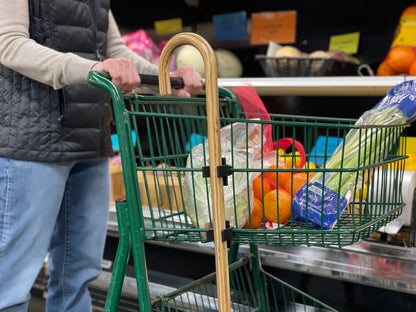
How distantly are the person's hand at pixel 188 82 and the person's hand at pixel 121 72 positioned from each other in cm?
25

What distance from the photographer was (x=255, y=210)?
45.0 inches

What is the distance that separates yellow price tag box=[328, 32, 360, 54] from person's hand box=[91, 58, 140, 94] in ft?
4.84

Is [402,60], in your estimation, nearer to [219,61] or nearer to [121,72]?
[219,61]

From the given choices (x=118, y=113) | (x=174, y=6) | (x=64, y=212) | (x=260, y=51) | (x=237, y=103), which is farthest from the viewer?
(x=174, y=6)

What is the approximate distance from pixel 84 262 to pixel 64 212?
0.19 metres

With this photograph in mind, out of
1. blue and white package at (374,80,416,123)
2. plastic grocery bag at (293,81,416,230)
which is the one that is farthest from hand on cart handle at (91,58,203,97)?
blue and white package at (374,80,416,123)

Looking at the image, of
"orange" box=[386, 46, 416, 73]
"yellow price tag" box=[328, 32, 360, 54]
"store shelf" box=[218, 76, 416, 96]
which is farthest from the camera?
"yellow price tag" box=[328, 32, 360, 54]

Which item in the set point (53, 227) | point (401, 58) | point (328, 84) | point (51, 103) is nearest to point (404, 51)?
point (401, 58)

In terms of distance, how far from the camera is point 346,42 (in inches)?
89.7

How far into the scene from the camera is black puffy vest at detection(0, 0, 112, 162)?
1350mm

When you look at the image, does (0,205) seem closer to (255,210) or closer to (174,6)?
(255,210)

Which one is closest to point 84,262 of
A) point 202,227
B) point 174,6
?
point 202,227

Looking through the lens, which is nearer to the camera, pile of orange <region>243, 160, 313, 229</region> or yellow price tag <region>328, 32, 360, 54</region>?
pile of orange <region>243, 160, 313, 229</region>

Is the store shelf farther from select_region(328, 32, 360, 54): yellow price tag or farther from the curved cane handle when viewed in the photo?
the curved cane handle
